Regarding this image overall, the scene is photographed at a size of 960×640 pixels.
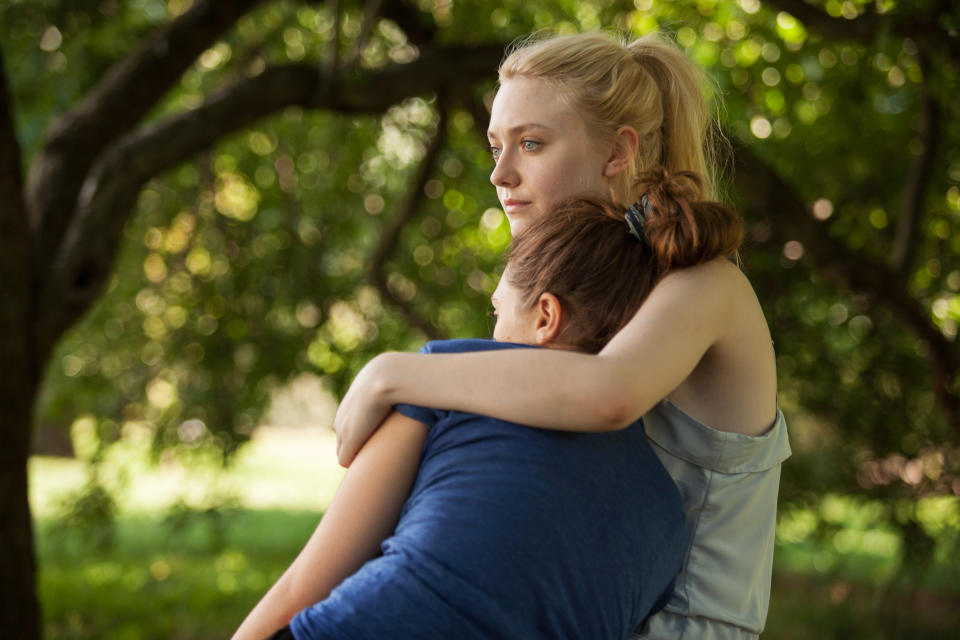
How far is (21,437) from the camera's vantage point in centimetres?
387

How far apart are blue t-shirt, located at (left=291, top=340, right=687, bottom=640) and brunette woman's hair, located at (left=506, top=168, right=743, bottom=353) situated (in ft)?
0.70

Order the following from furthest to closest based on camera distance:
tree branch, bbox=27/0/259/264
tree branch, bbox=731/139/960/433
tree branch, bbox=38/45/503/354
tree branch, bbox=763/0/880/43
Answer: tree branch, bbox=731/139/960/433 → tree branch, bbox=27/0/259/264 → tree branch, bbox=38/45/503/354 → tree branch, bbox=763/0/880/43

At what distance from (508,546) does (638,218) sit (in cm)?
59

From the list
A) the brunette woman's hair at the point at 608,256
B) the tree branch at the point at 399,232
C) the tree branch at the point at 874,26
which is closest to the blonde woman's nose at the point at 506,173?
the brunette woman's hair at the point at 608,256

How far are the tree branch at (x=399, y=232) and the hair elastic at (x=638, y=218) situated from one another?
4.19 meters

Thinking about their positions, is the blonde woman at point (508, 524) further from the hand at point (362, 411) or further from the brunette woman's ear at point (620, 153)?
the brunette woman's ear at point (620, 153)

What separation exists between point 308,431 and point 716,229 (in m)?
14.1

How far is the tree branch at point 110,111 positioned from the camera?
14.2ft

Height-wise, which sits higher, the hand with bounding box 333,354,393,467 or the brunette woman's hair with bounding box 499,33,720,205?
the brunette woman's hair with bounding box 499,33,720,205

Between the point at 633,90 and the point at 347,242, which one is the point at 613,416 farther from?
the point at 347,242

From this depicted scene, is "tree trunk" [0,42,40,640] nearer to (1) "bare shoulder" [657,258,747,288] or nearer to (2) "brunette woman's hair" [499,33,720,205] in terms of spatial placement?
(2) "brunette woman's hair" [499,33,720,205]

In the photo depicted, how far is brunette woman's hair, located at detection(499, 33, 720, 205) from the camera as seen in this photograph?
198 centimetres

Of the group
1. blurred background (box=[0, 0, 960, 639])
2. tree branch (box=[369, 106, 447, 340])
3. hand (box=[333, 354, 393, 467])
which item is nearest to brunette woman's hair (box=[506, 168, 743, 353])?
hand (box=[333, 354, 393, 467])

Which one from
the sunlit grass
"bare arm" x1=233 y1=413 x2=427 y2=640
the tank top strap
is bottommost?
the sunlit grass
